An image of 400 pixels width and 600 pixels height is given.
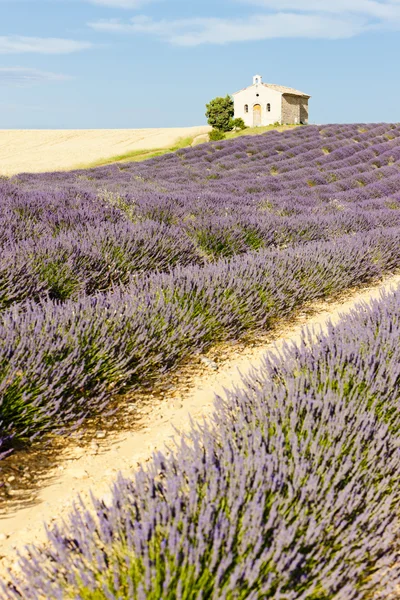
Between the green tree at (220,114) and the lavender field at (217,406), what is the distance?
32.9 metres

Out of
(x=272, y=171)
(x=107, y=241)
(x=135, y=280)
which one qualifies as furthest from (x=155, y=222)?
(x=272, y=171)

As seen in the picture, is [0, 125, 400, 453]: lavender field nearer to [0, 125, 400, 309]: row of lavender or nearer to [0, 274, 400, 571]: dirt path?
[0, 125, 400, 309]: row of lavender

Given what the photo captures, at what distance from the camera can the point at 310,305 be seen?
17.9 ft

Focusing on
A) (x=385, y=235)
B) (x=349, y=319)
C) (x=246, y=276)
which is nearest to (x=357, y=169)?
(x=385, y=235)

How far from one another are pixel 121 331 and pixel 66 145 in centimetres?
3856

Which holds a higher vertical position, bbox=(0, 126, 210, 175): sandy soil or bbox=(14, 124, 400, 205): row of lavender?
bbox=(0, 126, 210, 175): sandy soil

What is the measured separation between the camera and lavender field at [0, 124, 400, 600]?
1.34 m

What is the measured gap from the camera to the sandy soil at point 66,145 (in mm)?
28656

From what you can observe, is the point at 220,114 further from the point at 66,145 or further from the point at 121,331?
the point at 121,331

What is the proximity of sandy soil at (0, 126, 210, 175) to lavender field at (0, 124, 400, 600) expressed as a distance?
19992 mm

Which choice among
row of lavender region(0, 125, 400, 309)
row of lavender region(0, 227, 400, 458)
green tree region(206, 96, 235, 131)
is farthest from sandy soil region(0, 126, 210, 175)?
row of lavender region(0, 227, 400, 458)

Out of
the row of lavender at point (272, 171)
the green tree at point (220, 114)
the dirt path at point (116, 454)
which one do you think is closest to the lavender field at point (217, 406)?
the dirt path at point (116, 454)

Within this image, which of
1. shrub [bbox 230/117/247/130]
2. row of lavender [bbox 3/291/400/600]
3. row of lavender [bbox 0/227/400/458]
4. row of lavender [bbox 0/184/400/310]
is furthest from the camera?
shrub [bbox 230/117/247/130]

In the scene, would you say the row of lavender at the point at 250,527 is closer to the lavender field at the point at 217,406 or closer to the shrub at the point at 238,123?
the lavender field at the point at 217,406
